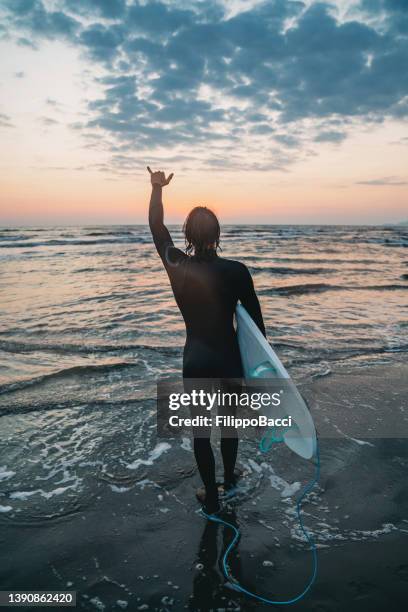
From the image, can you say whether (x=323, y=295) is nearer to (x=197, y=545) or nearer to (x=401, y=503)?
(x=401, y=503)

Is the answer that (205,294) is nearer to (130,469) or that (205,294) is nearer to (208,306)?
(208,306)

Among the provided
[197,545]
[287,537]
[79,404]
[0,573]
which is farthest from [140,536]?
[79,404]

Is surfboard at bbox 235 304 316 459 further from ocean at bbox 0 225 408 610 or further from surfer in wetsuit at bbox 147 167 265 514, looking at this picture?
ocean at bbox 0 225 408 610

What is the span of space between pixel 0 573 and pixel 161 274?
598 inches

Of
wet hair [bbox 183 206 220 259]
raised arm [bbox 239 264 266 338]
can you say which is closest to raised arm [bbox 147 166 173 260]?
wet hair [bbox 183 206 220 259]

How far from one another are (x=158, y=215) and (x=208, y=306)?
2.66 feet

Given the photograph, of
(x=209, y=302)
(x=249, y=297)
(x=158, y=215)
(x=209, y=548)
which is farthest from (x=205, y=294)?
(x=209, y=548)

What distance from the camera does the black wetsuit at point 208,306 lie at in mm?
2580

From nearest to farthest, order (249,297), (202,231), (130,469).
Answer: (202,231), (249,297), (130,469)

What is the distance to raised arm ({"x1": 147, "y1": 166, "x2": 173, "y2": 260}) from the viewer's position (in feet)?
8.98

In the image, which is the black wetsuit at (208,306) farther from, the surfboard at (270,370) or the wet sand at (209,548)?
the wet sand at (209,548)

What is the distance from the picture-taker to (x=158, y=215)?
2826 mm

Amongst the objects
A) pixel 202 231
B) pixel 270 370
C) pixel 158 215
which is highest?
pixel 158 215

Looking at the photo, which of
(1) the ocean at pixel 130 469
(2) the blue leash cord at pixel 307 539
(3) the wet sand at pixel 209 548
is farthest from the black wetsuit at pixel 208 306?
(1) the ocean at pixel 130 469
